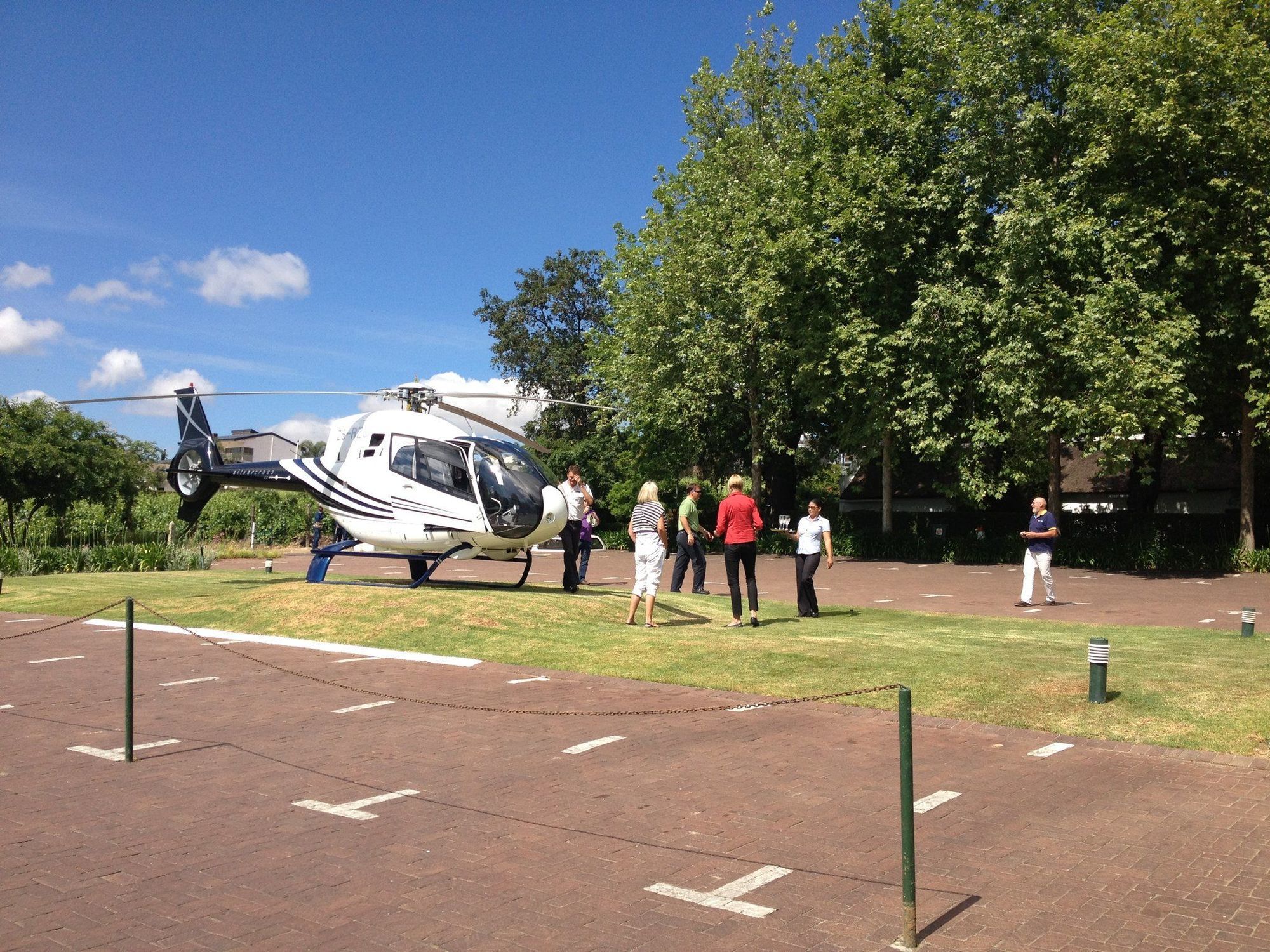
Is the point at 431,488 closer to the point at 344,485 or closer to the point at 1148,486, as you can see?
the point at 344,485

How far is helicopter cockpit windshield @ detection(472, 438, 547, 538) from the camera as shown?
17234mm

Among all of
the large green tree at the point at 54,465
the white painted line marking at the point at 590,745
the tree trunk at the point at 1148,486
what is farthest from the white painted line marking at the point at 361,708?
the tree trunk at the point at 1148,486

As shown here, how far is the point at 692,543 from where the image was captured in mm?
19016

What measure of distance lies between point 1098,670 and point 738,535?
6.20m

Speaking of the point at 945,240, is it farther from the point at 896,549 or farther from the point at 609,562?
the point at 609,562

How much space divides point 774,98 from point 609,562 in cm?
2066

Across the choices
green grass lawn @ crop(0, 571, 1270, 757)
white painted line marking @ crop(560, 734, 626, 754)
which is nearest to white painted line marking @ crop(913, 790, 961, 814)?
green grass lawn @ crop(0, 571, 1270, 757)

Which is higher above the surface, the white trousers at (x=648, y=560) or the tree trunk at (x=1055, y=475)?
the tree trunk at (x=1055, y=475)

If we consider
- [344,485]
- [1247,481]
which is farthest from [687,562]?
[1247,481]

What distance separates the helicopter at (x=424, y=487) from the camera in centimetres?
1742

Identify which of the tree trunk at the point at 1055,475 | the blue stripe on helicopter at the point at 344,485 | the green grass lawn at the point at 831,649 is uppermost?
the tree trunk at the point at 1055,475

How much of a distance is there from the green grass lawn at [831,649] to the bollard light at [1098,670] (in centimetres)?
9

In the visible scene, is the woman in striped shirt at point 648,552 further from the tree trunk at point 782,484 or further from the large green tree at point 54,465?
the tree trunk at point 782,484

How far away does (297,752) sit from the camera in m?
8.11
